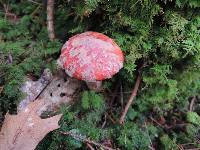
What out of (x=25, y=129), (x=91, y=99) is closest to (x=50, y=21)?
(x=91, y=99)

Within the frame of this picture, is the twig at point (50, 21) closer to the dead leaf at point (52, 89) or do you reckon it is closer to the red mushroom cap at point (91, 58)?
the dead leaf at point (52, 89)

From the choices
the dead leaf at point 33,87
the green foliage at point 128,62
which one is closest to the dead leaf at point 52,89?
the dead leaf at point 33,87

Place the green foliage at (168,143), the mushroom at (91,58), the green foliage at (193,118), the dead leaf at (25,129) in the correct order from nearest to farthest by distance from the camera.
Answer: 1. the dead leaf at (25,129)
2. the mushroom at (91,58)
3. the green foliage at (168,143)
4. the green foliage at (193,118)

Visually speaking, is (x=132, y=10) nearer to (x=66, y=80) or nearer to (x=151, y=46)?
(x=151, y=46)

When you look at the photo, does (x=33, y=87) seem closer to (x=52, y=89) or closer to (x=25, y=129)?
(x=52, y=89)

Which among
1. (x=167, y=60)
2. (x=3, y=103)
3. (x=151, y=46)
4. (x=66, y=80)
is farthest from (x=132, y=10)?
(x=3, y=103)

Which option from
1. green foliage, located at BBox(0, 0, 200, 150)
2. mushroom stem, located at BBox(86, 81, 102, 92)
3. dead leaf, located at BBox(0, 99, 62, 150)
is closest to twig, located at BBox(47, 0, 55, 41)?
green foliage, located at BBox(0, 0, 200, 150)
